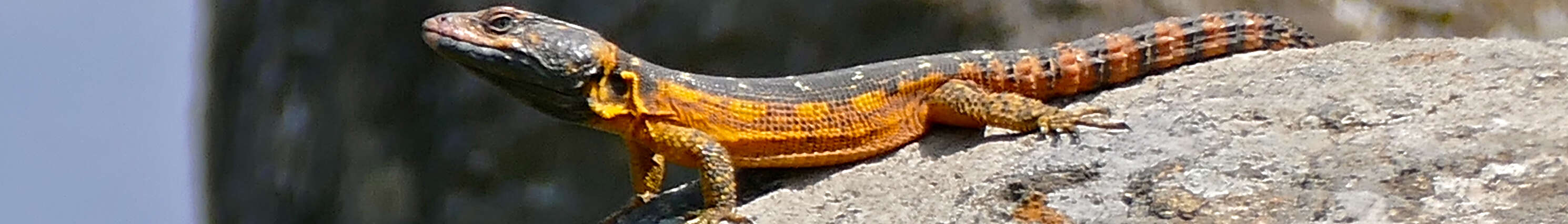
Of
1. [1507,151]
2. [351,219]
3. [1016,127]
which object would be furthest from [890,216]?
[351,219]

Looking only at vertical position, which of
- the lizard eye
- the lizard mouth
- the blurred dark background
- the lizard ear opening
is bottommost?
the blurred dark background

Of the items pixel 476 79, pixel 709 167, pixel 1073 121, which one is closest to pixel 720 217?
pixel 709 167

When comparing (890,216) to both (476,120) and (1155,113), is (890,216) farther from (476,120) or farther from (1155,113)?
(476,120)

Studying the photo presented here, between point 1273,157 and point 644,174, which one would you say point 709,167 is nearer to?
point 644,174

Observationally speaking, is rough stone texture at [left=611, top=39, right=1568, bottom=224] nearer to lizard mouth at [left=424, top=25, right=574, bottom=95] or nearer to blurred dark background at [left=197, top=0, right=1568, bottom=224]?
lizard mouth at [left=424, top=25, right=574, bottom=95]

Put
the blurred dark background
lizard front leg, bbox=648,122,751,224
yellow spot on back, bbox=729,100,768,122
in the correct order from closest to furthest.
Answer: lizard front leg, bbox=648,122,751,224, yellow spot on back, bbox=729,100,768,122, the blurred dark background

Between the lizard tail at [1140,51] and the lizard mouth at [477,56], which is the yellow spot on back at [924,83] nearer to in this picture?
the lizard tail at [1140,51]

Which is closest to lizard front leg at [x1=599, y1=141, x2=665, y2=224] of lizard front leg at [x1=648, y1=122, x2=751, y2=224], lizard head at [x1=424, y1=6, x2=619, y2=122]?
lizard front leg at [x1=648, y1=122, x2=751, y2=224]
